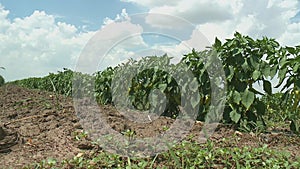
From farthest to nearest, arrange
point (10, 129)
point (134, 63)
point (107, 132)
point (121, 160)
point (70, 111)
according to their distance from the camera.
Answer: point (134, 63) < point (70, 111) < point (10, 129) < point (107, 132) < point (121, 160)

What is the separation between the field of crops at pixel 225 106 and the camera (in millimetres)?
2695

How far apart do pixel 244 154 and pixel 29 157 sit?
166cm

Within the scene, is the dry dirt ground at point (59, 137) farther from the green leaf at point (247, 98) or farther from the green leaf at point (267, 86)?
the green leaf at point (267, 86)

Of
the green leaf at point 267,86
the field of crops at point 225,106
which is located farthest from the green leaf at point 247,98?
the green leaf at point 267,86

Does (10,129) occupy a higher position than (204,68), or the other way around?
(204,68)

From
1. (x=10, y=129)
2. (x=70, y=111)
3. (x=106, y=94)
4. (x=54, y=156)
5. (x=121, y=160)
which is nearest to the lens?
(x=121, y=160)

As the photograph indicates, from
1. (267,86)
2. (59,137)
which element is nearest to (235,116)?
(267,86)

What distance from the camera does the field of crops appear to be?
2.70 meters

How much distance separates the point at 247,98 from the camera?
3955 mm

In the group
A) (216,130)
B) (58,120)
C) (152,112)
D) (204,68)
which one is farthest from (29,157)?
(152,112)

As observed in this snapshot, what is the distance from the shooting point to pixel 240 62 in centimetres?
405

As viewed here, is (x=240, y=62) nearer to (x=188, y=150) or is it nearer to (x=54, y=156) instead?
(x=188, y=150)

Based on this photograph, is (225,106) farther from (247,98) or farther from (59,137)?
(59,137)

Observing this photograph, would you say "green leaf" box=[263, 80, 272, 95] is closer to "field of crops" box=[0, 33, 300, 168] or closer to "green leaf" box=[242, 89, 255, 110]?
"field of crops" box=[0, 33, 300, 168]
